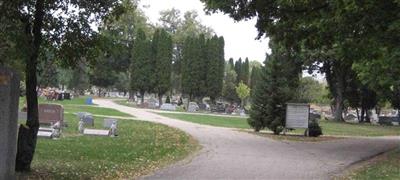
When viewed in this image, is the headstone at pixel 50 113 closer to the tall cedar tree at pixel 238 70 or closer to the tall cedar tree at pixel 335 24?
the tall cedar tree at pixel 335 24

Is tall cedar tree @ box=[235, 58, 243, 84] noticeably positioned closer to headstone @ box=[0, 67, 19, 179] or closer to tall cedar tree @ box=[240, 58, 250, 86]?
tall cedar tree @ box=[240, 58, 250, 86]

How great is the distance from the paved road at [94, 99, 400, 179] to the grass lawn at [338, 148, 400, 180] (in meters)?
0.56

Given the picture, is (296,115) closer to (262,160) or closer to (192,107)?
(262,160)

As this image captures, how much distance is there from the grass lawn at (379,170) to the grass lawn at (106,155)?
197 inches

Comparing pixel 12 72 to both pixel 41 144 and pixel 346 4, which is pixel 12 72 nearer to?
pixel 41 144

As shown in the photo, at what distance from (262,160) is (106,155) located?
4484 mm

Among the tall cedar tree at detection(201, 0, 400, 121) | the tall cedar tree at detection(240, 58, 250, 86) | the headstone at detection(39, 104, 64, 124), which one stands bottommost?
the headstone at detection(39, 104, 64, 124)

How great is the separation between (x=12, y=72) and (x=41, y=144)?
28.4 ft

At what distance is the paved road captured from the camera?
13.9 m

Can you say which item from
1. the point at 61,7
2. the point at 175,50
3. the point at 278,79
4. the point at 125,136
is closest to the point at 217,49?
the point at 175,50

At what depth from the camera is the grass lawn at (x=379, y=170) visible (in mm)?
14771

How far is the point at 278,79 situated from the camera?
29.8 meters

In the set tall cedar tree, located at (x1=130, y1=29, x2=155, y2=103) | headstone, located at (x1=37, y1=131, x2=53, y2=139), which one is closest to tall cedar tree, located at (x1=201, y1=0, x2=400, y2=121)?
headstone, located at (x1=37, y1=131, x2=53, y2=139)

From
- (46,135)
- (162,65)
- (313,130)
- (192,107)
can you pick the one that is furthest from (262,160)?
(162,65)
